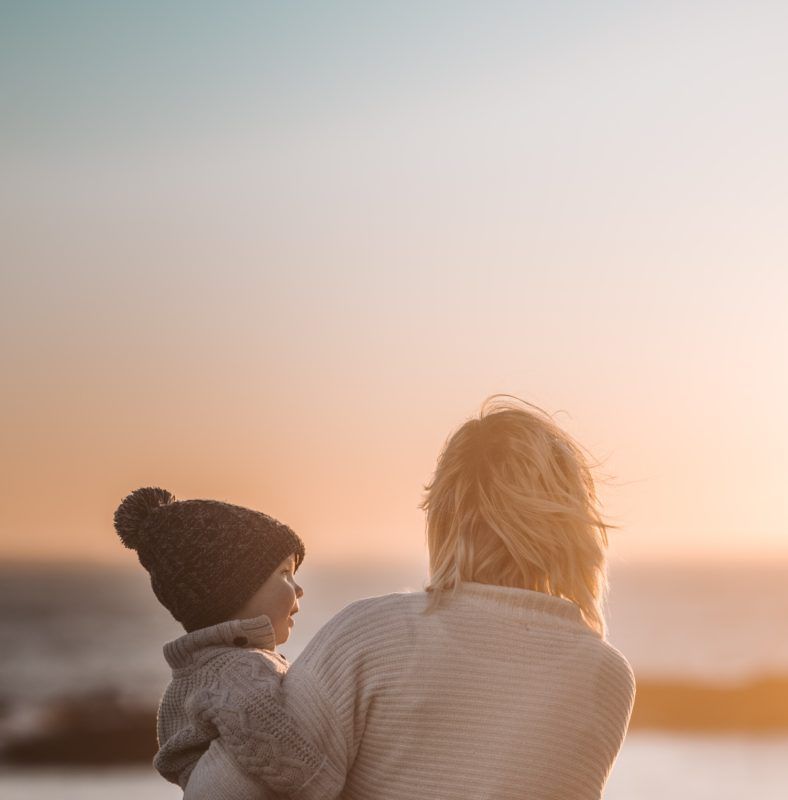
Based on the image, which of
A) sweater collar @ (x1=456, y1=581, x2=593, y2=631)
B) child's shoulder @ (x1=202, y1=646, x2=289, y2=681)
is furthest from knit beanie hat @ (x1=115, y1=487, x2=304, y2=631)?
sweater collar @ (x1=456, y1=581, x2=593, y2=631)

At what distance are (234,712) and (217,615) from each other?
13.4 inches

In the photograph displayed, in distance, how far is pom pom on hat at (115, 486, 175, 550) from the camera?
105 inches

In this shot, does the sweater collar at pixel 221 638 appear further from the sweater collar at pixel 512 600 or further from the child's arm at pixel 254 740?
the sweater collar at pixel 512 600

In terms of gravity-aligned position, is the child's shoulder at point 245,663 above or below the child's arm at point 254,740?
above

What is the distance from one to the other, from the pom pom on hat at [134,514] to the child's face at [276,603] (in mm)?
297

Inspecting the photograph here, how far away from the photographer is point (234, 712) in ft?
7.70

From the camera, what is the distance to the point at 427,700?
93.0 inches

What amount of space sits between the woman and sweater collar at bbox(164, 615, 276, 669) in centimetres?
21

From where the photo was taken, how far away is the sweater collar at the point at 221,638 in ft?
8.47

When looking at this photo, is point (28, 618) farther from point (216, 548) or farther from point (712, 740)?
point (216, 548)

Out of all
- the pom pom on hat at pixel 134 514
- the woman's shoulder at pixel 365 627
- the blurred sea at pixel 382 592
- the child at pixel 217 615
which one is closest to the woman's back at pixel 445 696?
the woman's shoulder at pixel 365 627

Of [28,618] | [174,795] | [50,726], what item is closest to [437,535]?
[174,795]

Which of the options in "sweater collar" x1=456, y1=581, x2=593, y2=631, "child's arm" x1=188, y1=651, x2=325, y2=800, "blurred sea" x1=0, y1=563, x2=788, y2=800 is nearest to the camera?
"child's arm" x1=188, y1=651, x2=325, y2=800

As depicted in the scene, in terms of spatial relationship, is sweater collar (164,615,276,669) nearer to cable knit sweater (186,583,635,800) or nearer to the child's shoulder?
the child's shoulder
